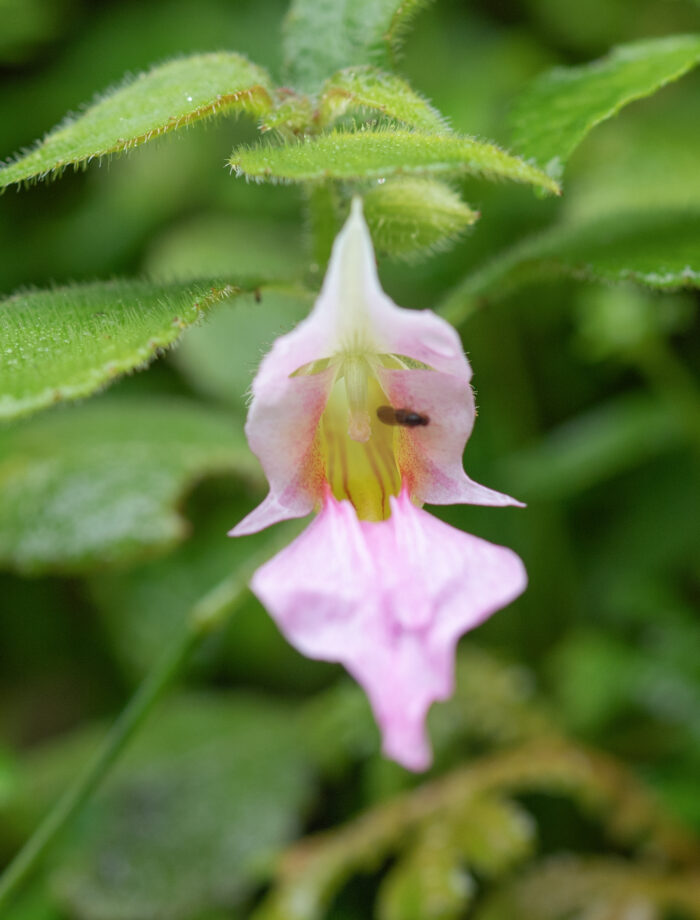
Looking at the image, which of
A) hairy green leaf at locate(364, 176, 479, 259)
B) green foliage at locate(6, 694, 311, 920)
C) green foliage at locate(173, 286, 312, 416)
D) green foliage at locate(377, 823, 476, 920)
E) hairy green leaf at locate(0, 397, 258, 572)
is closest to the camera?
hairy green leaf at locate(364, 176, 479, 259)

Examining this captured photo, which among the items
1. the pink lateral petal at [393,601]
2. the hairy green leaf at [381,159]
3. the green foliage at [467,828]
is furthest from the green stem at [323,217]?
the green foliage at [467,828]

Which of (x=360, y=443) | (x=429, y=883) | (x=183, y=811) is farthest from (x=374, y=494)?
(x=183, y=811)

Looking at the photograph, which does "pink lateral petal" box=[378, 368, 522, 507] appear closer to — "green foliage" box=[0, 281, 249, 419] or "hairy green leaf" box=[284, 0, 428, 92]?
"green foliage" box=[0, 281, 249, 419]

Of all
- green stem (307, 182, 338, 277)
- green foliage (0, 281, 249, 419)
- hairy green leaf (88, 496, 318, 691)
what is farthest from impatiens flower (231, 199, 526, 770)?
hairy green leaf (88, 496, 318, 691)

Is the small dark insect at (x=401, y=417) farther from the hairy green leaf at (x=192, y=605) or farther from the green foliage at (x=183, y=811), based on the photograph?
the hairy green leaf at (x=192, y=605)

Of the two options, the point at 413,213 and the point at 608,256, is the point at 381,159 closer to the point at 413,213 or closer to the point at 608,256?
the point at 413,213

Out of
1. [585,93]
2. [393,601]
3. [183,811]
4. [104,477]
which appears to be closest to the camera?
[393,601]
